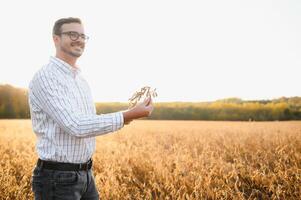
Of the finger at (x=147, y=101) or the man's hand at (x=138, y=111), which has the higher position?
the finger at (x=147, y=101)

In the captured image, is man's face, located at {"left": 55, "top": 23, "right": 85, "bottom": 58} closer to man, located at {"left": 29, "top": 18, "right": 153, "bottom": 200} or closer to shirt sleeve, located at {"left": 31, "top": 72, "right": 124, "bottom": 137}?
man, located at {"left": 29, "top": 18, "right": 153, "bottom": 200}

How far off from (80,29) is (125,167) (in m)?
3.52

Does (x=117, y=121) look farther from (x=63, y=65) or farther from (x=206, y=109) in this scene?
(x=206, y=109)

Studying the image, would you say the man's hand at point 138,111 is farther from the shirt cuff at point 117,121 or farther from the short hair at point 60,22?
the short hair at point 60,22

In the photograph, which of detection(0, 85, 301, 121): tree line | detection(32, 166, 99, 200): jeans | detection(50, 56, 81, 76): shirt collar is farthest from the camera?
detection(0, 85, 301, 121): tree line

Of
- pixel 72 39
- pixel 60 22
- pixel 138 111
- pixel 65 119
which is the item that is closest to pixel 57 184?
pixel 65 119

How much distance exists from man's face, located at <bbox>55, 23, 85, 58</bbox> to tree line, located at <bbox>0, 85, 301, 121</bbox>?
30.3 m

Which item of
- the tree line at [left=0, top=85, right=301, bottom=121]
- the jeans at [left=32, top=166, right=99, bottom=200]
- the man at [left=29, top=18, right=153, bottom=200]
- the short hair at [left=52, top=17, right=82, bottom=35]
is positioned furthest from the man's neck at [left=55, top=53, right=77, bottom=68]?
the tree line at [left=0, top=85, right=301, bottom=121]

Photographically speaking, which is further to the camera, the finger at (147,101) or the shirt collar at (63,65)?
the shirt collar at (63,65)

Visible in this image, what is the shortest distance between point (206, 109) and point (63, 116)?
38.7m

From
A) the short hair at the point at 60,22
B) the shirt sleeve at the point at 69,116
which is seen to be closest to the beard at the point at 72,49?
the short hair at the point at 60,22

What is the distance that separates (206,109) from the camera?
40.5 m

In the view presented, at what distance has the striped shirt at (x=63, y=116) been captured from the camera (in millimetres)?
2330

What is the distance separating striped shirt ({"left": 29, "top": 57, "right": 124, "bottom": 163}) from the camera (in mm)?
2330
